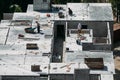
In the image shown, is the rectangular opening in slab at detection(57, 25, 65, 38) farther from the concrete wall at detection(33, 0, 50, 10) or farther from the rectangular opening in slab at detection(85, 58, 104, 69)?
the rectangular opening in slab at detection(85, 58, 104, 69)

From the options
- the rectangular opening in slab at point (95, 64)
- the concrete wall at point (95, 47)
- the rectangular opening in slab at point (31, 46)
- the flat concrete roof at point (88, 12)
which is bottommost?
the rectangular opening in slab at point (95, 64)

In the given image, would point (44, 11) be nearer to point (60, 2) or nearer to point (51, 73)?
point (60, 2)

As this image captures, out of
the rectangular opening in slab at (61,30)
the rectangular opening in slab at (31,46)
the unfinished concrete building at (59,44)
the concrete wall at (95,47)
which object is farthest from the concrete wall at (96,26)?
the rectangular opening in slab at (31,46)

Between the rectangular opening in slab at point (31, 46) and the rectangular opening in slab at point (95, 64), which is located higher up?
the rectangular opening in slab at point (31, 46)

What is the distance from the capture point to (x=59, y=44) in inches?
2739

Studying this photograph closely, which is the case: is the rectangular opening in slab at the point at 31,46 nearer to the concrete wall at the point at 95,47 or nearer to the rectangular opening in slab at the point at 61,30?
the concrete wall at the point at 95,47

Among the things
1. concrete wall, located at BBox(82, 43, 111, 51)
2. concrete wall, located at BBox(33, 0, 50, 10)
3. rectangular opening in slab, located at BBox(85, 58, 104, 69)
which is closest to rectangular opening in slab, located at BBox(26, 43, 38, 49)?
concrete wall, located at BBox(82, 43, 111, 51)

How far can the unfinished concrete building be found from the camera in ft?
179

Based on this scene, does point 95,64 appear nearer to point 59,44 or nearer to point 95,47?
point 95,47

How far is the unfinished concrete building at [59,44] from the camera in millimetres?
54584

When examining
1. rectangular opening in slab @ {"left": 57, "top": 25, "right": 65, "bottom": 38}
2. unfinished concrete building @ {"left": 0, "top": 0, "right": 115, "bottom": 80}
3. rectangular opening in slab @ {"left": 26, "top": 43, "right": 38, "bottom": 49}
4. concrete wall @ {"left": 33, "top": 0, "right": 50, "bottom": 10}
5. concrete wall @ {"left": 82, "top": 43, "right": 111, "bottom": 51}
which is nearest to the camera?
unfinished concrete building @ {"left": 0, "top": 0, "right": 115, "bottom": 80}

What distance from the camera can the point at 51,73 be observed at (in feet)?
179

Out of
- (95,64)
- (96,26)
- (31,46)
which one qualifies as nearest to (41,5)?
(96,26)

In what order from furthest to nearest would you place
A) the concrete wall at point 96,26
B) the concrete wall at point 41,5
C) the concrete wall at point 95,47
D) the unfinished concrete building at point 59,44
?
the concrete wall at point 41,5 → the concrete wall at point 96,26 → the concrete wall at point 95,47 → the unfinished concrete building at point 59,44
